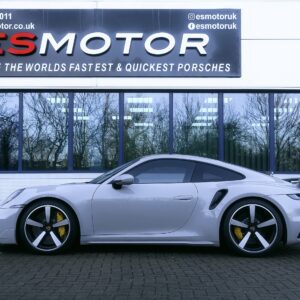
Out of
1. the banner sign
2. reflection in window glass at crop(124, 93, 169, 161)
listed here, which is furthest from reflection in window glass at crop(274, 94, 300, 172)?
reflection in window glass at crop(124, 93, 169, 161)

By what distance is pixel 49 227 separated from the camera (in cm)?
682

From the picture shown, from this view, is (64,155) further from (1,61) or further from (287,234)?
(287,234)

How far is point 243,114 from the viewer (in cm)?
1286

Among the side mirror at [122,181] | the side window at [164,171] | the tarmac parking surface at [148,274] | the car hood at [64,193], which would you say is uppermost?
the side window at [164,171]

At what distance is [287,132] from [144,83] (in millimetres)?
3537

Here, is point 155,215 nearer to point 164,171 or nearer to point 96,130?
point 164,171

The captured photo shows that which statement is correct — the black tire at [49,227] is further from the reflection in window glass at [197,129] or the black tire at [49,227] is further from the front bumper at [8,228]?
the reflection in window glass at [197,129]

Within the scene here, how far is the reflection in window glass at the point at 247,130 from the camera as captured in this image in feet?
42.0

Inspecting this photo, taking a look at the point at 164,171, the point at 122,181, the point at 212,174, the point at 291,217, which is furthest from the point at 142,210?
the point at 291,217

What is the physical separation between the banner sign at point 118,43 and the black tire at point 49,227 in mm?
Answer: 6292

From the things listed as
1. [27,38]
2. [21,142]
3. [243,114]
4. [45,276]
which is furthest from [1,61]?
[45,276]

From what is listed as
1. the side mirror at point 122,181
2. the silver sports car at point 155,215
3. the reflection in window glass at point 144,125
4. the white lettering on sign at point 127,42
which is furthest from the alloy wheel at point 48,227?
the white lettering on sign at point 127,42

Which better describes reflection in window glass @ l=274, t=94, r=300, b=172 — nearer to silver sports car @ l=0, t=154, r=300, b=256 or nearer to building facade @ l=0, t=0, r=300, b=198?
building facade @ l=0, t=0, r=300, b=198

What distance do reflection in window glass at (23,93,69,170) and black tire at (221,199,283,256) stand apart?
21.7ft
